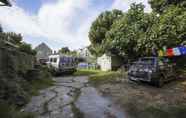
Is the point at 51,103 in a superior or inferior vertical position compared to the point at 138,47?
inferior

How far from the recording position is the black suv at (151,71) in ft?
33.8

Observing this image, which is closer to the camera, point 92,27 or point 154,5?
point 154,5

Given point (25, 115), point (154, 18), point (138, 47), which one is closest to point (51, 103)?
point (25, 115)

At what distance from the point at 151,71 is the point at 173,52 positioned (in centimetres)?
679

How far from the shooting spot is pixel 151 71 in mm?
10281

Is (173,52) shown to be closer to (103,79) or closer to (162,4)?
(162,4)

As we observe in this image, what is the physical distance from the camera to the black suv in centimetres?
1029

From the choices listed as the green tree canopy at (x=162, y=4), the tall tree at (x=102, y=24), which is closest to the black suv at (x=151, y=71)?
the green tree canopy at (x=162, y=4)

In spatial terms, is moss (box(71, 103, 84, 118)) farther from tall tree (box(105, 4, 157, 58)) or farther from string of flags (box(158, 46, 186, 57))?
tall tree (box(105, 4, 157, 58))

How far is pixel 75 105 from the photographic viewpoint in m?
6.53

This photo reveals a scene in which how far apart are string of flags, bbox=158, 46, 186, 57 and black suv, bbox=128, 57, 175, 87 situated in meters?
4.39

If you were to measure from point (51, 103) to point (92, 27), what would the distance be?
26.8m

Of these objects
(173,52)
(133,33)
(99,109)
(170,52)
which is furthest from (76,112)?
(133,33)

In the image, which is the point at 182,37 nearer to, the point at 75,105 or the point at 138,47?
the point at 138,47
